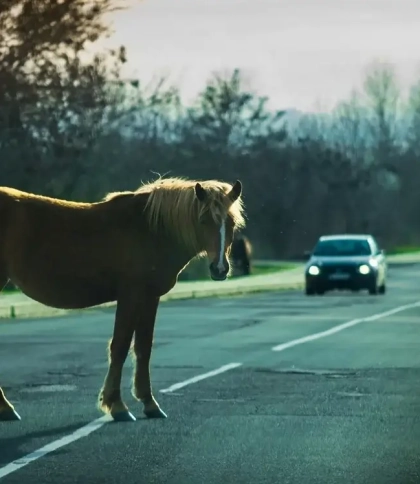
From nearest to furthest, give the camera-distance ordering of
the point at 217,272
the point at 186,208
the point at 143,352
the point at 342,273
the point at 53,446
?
the point at 53,446 → the point at 217,272 → the point at 186,208 → the point at 143,352 → the point at 342,273

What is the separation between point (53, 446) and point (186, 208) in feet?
7.00

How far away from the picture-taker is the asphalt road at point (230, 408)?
33.0 ft

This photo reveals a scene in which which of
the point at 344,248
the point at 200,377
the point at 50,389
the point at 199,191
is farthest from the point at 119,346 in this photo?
the point at 344,248

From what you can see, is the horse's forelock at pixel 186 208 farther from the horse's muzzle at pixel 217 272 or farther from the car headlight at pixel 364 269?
the car headlight at pixel 364 269

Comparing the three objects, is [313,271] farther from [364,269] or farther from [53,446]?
[53,446]

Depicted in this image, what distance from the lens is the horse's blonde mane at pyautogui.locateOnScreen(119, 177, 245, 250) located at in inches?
464

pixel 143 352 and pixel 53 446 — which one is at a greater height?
pixel 143 352

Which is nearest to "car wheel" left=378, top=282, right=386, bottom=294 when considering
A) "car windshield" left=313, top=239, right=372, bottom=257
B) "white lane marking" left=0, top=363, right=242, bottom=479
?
"car windshield" left=313, top=239, right=372, bottom=257

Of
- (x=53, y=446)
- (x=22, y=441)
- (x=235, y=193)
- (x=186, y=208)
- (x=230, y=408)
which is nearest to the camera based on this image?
(x=53, y=446)

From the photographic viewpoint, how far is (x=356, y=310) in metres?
33.1

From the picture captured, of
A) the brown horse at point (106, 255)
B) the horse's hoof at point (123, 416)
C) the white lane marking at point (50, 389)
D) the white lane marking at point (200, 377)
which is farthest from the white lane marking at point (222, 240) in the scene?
the white lane marking at point (50, 389)

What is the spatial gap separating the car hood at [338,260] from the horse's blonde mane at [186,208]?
2957 centimetres

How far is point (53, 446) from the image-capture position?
1098 centimetres

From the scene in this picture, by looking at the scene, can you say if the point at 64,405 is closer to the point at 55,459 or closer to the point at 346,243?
the point at 55,459
